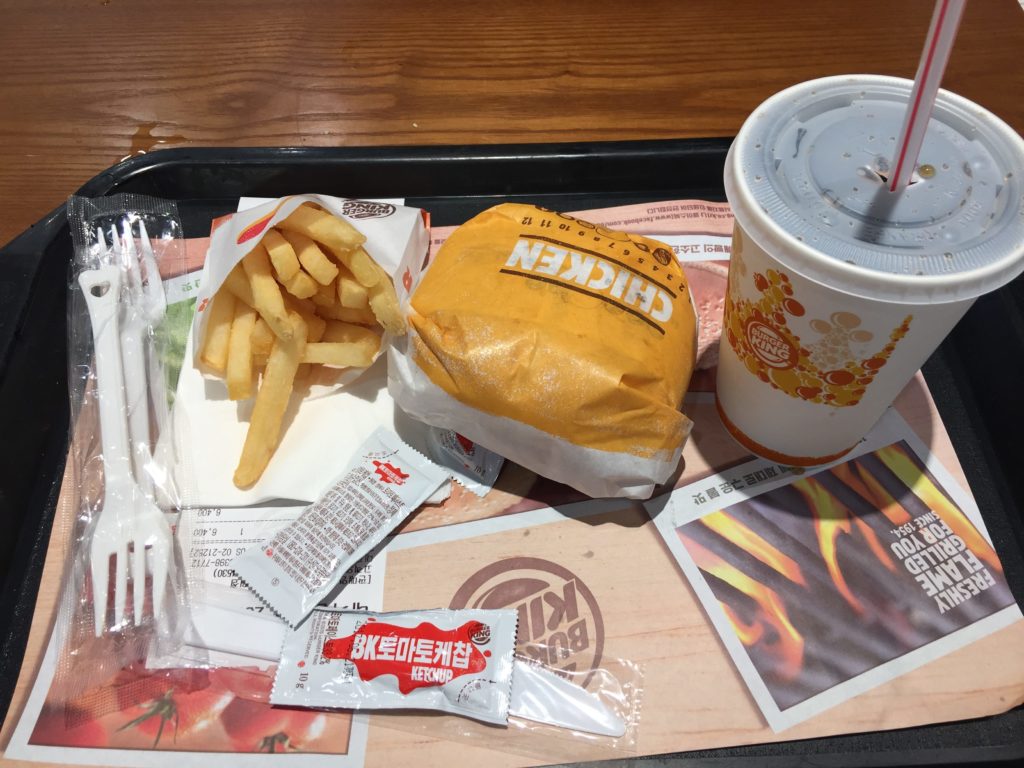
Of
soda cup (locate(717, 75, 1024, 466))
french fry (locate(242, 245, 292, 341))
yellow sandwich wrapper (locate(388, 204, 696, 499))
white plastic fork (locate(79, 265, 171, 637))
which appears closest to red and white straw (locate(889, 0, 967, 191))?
soda cup (locate(717, 75, 1024, 466))

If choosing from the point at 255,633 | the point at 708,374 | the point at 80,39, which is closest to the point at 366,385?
the point at 255,633

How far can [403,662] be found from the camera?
0.78 metres

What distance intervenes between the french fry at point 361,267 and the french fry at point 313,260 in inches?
0.6

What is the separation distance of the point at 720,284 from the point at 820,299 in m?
0.38

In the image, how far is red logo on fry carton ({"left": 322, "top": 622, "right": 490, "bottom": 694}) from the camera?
30.4 inches

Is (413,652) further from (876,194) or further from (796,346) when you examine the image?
(876,194)

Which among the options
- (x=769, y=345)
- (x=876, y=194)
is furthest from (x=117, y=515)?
(x=876, y=194)

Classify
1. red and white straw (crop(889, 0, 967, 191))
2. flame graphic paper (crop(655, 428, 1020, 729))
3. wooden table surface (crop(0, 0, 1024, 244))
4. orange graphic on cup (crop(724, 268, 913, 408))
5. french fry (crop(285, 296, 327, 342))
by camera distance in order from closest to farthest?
red and white straw (crop(889, 0, 967, 191)) → orange graphic on cup (crop(724, 268, 913, 408)) → flame graphic paper (crop(655, 428, 1020, 729)) → french fry (crop(285, 296, 327, 342)) → wooden table surface (crop(0, 0, 1024, 244))

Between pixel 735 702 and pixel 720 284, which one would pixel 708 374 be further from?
pixel 735 702

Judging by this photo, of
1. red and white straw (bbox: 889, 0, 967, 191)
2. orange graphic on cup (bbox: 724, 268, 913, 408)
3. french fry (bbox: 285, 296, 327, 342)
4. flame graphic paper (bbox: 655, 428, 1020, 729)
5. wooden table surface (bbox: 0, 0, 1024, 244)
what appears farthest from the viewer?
wooden table surface (bbox: 0, 0, 1024, 244)

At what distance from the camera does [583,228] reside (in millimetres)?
875

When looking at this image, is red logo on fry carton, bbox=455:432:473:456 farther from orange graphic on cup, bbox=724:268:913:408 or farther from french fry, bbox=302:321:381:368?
orange graphic on cup, bbox=724:268:913:408

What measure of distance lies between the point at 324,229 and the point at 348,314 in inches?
4.5

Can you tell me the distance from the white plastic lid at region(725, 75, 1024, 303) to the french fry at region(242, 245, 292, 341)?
1.51ft
